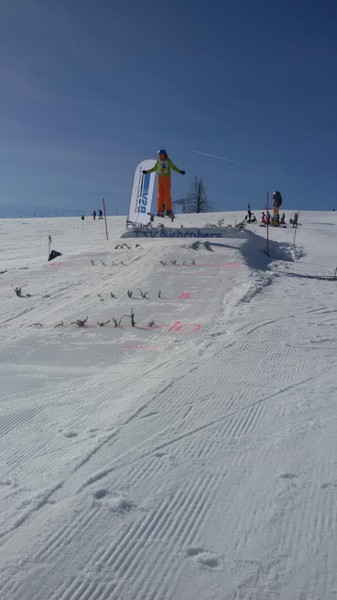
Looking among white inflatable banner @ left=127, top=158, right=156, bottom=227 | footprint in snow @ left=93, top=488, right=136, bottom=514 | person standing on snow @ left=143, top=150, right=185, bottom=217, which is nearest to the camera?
footprint in snow @ left=93, top=488, right=136, bottom=514

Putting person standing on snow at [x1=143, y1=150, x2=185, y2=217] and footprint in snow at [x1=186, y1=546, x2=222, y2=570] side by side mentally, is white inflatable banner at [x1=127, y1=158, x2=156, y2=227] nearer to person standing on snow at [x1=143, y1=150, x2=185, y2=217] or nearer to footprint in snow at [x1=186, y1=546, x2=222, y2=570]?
person standing on snow at [x1=143, y1=150, x2=185, y2=217]

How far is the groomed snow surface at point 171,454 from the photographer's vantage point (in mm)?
2146

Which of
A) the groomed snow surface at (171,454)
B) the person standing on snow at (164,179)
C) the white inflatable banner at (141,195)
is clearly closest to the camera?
the groomed snow surface at (171,454)

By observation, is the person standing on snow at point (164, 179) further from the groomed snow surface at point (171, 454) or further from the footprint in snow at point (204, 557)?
the footprint in snow at point (204, 557)

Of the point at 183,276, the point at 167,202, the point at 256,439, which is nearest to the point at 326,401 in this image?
the point at 256,439

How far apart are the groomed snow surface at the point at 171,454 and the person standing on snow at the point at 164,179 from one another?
1046cm

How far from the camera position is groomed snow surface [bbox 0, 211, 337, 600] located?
2146 millimetres

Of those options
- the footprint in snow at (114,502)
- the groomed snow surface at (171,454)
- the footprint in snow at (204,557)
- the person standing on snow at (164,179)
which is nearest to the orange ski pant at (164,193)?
the person standing on snow at (164,179)

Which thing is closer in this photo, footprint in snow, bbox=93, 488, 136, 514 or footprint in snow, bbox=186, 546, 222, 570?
footprint in snow, bbox=186, 546, 222, 570

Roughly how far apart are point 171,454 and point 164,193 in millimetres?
15016

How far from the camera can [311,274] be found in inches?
432

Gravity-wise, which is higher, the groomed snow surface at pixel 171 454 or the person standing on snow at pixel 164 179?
the person standing on snow at pixel 164 179

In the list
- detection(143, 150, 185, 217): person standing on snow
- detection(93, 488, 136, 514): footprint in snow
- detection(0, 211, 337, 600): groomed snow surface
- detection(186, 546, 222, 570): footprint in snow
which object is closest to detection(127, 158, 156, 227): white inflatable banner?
detection(143, 150, 185, 217): person standing on snow

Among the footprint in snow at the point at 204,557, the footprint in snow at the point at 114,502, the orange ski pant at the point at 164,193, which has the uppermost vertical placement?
the orange ski pant at the point at 164,193
